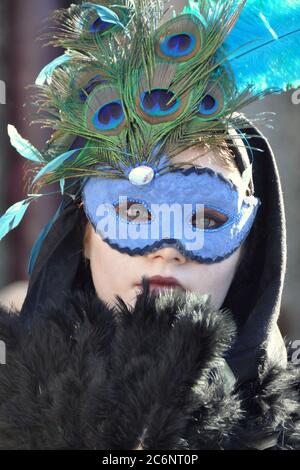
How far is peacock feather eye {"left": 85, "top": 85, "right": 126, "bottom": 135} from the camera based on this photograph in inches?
74.7

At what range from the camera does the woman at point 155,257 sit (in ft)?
5.23

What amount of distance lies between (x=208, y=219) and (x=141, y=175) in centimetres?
18

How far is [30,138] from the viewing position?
3.60m

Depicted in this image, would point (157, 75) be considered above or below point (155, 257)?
above

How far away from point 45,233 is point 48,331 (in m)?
0.55

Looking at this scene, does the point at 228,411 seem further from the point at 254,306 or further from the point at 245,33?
the point at 245,33

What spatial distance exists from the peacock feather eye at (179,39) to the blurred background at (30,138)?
179cm

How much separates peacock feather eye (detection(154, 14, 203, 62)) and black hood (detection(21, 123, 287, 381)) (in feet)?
0.82

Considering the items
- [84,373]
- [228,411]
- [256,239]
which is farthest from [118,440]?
[256,239]
